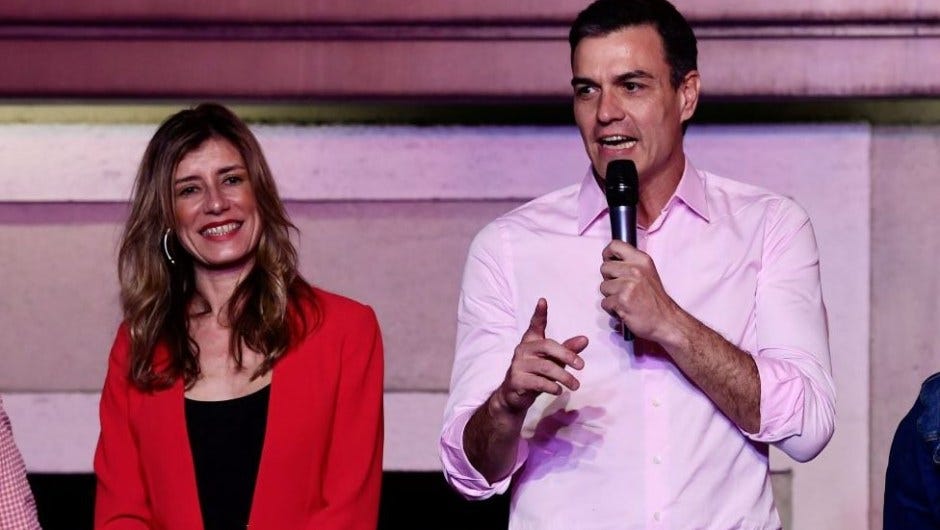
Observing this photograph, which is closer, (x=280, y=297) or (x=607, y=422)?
(x=607, y=422)

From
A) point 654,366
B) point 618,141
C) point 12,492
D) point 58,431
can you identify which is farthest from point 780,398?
point 58,431

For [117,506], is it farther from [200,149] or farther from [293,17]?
[293,17]

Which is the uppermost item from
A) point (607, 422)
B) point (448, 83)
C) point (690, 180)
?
point (448, 83)

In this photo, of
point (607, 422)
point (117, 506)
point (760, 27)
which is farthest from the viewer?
point (760, 27)

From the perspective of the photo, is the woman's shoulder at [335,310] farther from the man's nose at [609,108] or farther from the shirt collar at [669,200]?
the man's nose at [609,108]

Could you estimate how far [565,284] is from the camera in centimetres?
210

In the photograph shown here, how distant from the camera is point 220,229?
2.48m

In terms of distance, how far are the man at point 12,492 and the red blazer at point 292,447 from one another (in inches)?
→ 11.8

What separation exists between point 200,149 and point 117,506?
0.68m

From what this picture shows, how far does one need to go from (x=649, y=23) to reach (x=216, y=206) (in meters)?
0.88

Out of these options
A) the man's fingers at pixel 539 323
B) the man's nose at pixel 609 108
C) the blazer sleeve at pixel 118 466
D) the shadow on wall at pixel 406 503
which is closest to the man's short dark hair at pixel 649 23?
the man's nose at pixel 609 108

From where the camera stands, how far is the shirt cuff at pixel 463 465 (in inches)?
78.2

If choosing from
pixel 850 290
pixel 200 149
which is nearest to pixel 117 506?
pixel 200 149

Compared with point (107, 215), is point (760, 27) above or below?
above
